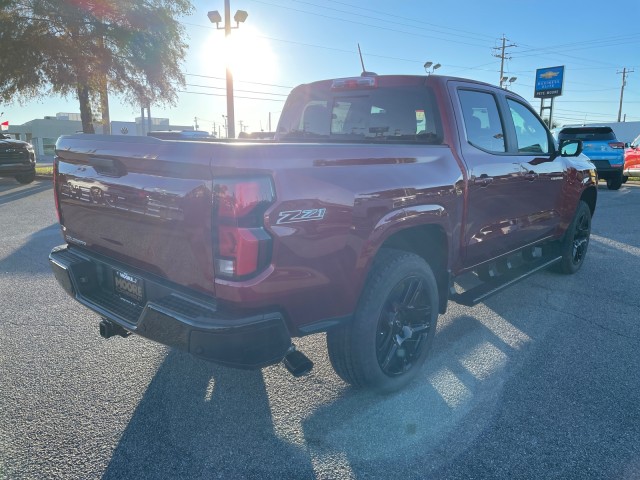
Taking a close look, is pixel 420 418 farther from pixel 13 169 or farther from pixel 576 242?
pixel 13 169

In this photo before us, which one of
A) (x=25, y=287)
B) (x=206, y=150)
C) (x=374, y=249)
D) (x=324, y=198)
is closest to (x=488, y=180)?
(x=374, y=249)

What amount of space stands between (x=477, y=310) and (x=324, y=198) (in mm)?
2740

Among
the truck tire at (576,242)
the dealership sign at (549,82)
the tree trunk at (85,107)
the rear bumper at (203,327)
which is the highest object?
the dealership sign at (549,82)

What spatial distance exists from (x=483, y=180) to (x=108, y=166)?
8.21ft

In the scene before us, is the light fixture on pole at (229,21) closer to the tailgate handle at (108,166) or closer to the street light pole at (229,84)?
the street light pole at (229,84)

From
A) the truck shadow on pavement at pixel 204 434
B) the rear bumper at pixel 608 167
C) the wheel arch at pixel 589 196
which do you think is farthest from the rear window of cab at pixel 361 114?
the rear bumper at pixel 608 167

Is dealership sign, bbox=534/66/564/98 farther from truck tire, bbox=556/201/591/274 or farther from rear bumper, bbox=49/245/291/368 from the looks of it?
rear bumper, bbox=49/245/291/368

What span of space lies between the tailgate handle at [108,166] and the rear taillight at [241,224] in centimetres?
77

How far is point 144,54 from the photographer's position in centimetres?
1850

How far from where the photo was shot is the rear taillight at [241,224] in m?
1.96

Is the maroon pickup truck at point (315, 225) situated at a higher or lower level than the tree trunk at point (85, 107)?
lower

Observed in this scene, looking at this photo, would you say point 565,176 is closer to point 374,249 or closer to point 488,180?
point 488,180

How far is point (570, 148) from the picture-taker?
15.6 feet

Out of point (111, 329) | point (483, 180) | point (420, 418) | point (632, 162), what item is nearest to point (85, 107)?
point (111, 329)
